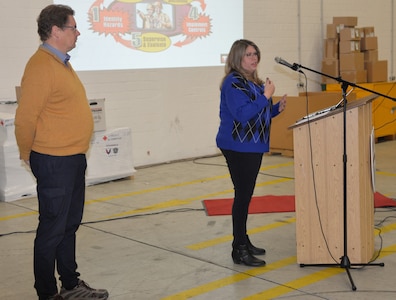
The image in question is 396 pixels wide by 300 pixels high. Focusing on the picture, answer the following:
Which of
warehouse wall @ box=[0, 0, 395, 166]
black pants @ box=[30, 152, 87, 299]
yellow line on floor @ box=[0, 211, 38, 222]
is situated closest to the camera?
black pants @ box=[30, 152, 87, 299]

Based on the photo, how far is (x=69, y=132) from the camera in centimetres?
331

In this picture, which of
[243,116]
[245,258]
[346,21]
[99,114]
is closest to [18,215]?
[99,114]

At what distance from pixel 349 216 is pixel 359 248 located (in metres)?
0.23

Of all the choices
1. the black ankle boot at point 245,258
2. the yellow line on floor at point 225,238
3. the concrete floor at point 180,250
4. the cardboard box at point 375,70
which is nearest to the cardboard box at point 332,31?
the cardboard box at point 375,70

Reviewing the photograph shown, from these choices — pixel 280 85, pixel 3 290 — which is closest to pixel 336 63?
pixel 280 85

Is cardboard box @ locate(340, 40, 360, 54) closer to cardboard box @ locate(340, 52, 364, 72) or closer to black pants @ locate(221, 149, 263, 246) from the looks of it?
cardboard box @ locate(340, 52, 364, 72)

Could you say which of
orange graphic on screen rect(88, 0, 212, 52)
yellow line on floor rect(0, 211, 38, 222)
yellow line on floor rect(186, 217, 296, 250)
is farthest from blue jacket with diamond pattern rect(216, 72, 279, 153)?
orange graphic on screen rect(88, 0, 212, 52)

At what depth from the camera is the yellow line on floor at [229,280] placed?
373cm

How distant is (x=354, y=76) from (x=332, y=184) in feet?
20.2

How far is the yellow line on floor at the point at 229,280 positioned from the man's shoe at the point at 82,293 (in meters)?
0.38

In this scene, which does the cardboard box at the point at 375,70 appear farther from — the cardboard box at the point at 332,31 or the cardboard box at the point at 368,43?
the cardboard box at the point at 332,31

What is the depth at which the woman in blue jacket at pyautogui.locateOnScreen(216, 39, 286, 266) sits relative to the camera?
13.2 ft

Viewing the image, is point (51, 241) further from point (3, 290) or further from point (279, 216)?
point (279, 216)

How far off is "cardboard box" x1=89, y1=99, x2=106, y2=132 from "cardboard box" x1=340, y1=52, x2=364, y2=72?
431cm
